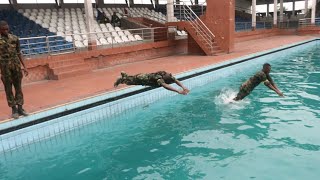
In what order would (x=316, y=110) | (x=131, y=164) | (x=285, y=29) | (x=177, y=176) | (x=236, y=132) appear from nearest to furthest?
(x=177, y=176), (x=131, y=164), (x=236, y=132), (x=316, y=110), (x=285, y=29)

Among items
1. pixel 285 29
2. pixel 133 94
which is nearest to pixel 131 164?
pixel 133 94

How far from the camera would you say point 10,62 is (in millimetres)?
5266

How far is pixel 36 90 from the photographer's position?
26.8 ft

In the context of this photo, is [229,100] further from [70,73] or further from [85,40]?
[85,40]

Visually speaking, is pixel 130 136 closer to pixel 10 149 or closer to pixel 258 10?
pixel 10 149

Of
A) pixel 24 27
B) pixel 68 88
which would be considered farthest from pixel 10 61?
pixel 24 27

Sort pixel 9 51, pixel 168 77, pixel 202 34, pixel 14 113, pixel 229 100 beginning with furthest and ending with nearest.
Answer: pixel 202 34
pixel 229 100
pixel 168 77
pixel 14 113
pixel 9 51

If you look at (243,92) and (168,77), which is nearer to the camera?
(168,77)

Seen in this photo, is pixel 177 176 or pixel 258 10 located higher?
pixel 258 10

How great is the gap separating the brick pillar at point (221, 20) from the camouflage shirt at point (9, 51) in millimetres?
10618

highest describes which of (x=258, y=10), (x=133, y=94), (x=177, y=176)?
(x=258, y=10)

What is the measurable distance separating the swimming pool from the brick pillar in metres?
6.53

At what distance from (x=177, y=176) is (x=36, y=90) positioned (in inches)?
210

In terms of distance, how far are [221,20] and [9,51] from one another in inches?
425
